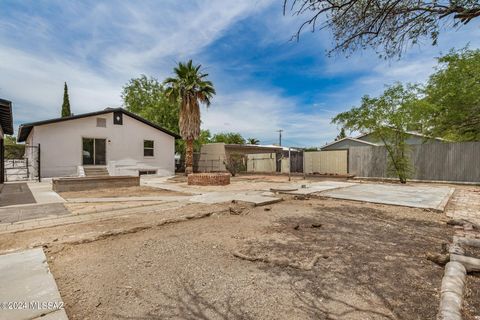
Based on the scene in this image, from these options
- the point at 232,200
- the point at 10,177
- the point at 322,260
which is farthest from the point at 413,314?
the point at 10,177

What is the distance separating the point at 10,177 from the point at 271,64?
17251mm

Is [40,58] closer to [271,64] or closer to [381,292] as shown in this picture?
[271,64]

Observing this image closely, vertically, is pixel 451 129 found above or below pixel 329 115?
below

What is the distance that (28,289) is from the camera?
2.26 m

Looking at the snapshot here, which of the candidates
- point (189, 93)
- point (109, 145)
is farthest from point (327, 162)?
point (109, 145)

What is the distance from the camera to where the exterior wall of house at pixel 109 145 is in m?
13.6

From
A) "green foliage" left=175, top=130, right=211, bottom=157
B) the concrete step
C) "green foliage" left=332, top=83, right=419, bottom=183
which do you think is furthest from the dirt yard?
"green foliage" left=175, top=130, right=211, bottom=157

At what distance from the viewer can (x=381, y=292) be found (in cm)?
235

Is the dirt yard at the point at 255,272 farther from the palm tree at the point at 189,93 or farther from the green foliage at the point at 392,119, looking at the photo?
the palm tree at the point at 189,93

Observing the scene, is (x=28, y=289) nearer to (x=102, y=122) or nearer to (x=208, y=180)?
(x=208, y=180)

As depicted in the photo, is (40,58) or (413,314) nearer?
(413,314)

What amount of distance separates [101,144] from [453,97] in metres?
20.0

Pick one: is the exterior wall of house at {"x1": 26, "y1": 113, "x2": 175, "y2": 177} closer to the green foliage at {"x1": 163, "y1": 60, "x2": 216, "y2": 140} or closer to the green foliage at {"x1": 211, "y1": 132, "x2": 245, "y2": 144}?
the green foliage at {"x1": 163, "y1": 60, "x2": 216, "y2": 140}

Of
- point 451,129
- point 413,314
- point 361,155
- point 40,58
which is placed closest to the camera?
point 413,314
